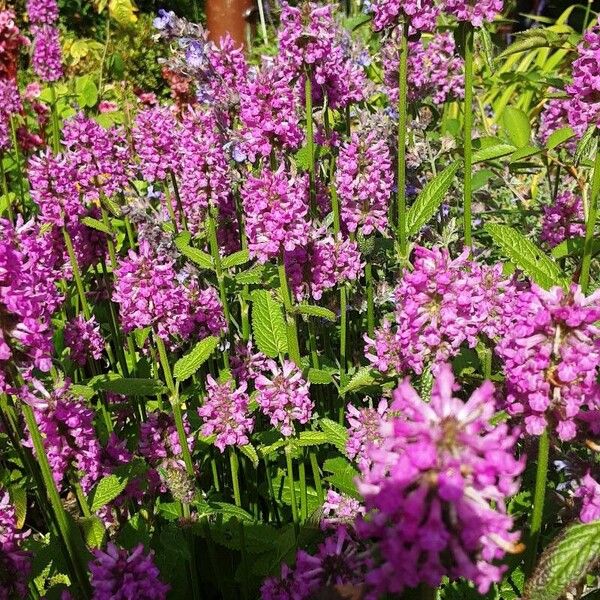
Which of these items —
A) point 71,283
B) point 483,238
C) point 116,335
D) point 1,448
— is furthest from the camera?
point 483,238

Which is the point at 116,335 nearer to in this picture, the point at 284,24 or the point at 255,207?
the point at 255,207

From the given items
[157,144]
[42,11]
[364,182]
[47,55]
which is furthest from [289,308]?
[42,11]

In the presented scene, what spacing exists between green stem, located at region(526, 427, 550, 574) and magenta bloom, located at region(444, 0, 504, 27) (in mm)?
1360

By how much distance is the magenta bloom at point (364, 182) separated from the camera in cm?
279

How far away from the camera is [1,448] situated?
2.99 metres

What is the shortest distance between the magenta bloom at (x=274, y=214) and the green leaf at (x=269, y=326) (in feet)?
1.18

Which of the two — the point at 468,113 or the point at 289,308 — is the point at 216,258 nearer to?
the point at 289,308

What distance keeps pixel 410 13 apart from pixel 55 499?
1.78 m

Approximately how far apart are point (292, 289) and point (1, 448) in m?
1.32

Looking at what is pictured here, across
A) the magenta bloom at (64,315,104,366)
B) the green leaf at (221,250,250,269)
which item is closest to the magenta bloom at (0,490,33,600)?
the magenta bloom at (64,315,104,366)

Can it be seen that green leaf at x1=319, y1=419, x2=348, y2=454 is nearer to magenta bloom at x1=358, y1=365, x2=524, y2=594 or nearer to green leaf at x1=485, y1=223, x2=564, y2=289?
green leaf at x1=485, y1=223, x2=564, y2=289

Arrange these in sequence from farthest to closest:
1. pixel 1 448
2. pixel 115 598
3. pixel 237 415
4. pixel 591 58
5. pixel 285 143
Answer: pixel 1 448, pixel 285 143, pixel 237 415, pixel 591 58, pixel 115 598

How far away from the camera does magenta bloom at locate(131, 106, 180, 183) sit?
3.36 metres

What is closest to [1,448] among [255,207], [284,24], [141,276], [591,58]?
[141,276]
